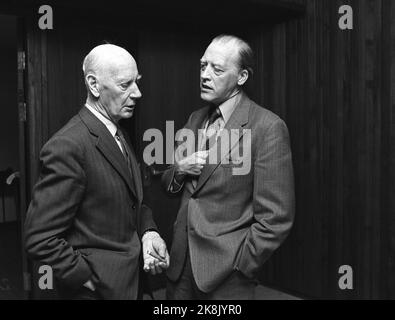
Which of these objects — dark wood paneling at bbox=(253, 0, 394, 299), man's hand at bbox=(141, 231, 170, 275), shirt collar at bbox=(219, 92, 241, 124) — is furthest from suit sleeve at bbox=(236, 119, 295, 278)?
dark wood paneling at bbox=(253, 0, 394, 299)

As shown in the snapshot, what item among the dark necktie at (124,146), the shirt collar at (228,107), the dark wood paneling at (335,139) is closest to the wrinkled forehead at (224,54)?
the shirt collar at (228,107)

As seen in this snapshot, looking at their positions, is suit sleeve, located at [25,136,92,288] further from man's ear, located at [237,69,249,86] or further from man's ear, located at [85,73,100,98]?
man's ear, located at [237,69,249,86]

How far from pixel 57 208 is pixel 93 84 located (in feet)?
1.34

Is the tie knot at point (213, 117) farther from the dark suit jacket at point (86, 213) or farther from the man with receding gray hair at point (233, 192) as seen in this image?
the dark suit jacket at point (86, 213)

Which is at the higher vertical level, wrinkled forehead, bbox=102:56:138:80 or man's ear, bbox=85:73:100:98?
wrinkled forehead, bbox=102:56:138:80

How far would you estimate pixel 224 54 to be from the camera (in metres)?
1.61

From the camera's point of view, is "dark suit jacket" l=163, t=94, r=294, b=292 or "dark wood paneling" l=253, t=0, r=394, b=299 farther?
"dark wood paneling" l=253, t=0, r=394, b=299

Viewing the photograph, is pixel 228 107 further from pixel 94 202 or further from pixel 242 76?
pixel 94 202

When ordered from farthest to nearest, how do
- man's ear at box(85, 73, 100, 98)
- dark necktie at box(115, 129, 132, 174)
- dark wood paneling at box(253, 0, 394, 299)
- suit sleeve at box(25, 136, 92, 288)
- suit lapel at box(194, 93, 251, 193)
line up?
1. dark wood paneling at box(253, 0, 394, 299)
2. suit lapel at box(194, 93, 251, 193)
3. dark necktie at box(115, 129, 132, 174)
4. man's ear at box(85, 73, 100, 98)
5. suit sleeve at box(25, 136, 92, 288)

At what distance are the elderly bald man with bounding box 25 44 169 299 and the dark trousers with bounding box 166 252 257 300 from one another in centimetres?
25

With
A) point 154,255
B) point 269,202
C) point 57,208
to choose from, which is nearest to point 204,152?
point 269,202

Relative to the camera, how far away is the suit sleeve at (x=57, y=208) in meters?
1.28

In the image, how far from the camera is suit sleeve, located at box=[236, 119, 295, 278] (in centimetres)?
153
